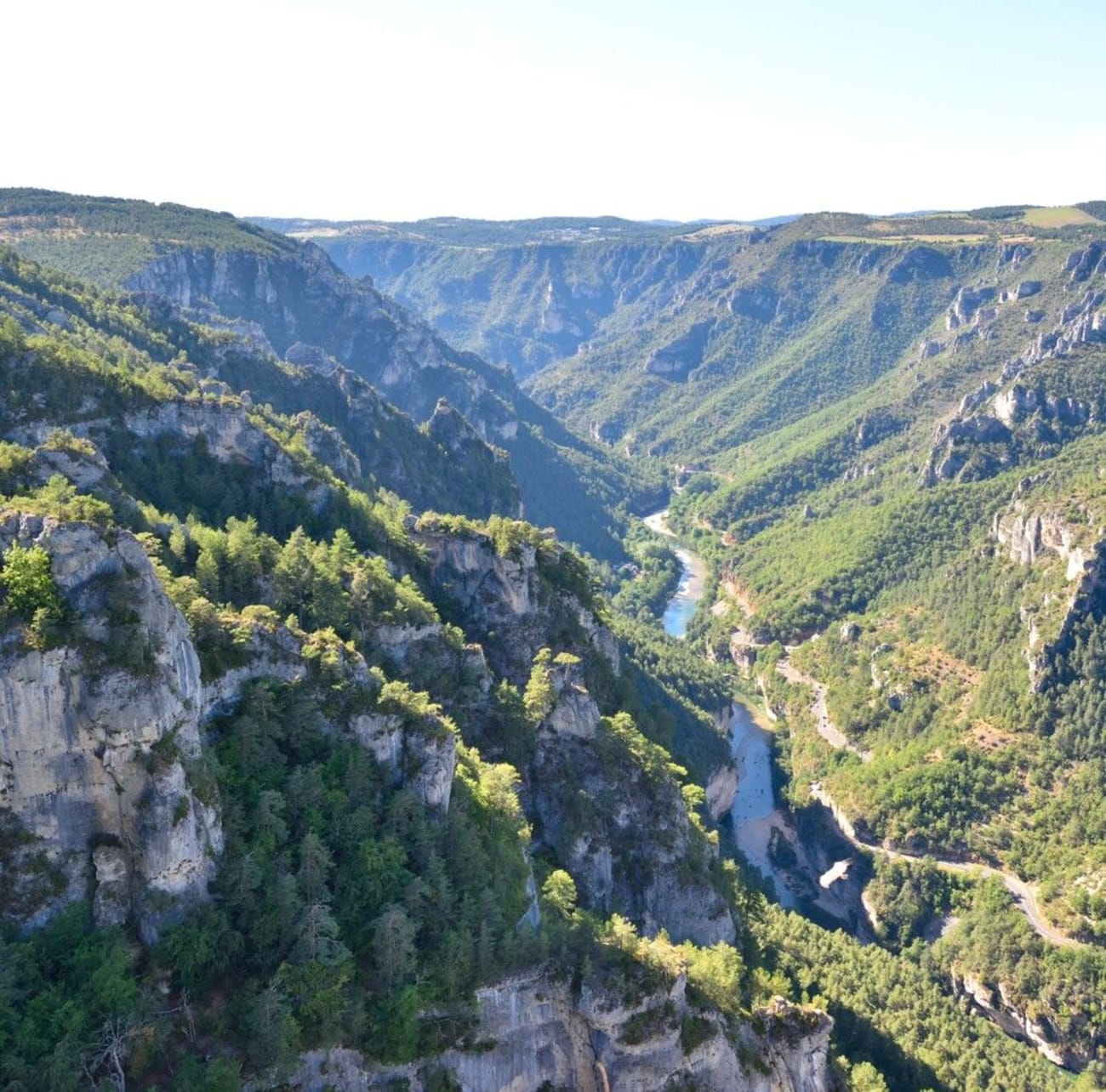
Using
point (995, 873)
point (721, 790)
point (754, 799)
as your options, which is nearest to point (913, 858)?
point (995, 873)

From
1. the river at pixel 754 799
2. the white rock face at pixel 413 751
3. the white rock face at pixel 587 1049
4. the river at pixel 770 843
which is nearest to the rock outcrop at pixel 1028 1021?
the river at pixel 770 843

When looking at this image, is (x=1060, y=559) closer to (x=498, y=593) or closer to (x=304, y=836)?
(x=498, y=593)

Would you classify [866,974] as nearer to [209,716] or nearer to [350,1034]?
[350,1034]

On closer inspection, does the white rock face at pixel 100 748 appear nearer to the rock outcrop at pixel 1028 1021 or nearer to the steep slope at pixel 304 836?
the steep slope at pixel 304 836

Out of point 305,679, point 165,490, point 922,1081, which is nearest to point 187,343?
point 165,490

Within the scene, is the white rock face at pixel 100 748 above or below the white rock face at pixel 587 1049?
above

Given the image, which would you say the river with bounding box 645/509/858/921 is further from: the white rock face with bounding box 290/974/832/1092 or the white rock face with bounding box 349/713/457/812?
the white rock face with bounding box 349/713/457/812
